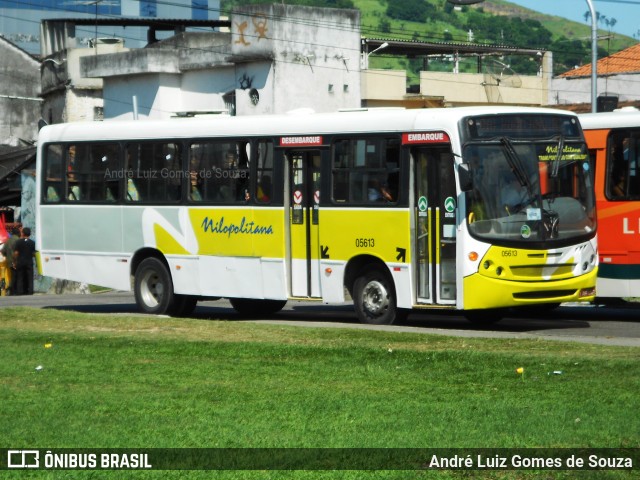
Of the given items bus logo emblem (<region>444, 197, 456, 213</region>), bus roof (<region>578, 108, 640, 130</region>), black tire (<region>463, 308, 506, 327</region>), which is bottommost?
black tire (<region>463, 308, 506, 327</region>)

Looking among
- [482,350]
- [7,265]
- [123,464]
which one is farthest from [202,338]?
[7,265]

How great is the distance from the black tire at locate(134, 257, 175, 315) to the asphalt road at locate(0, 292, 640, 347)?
0.71 metres

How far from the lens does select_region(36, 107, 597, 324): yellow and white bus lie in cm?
1836

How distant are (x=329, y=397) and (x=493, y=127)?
784 cm

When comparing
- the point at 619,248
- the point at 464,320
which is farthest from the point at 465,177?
the point at 464,320

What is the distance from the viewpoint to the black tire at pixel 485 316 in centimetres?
2033

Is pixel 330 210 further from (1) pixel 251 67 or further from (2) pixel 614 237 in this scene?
(1) pixel 251 67

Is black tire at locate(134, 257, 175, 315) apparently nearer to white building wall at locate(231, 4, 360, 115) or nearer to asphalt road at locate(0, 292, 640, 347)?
asphalt road at locate(0, 292, 640, 347)

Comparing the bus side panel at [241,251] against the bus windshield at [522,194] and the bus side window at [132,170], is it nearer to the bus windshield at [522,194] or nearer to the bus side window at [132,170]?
the bus side window at [132,170]

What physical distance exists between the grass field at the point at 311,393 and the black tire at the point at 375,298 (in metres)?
1.93

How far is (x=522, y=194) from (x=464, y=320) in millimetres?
3975

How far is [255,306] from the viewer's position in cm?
2328

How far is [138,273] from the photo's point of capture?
902 inches

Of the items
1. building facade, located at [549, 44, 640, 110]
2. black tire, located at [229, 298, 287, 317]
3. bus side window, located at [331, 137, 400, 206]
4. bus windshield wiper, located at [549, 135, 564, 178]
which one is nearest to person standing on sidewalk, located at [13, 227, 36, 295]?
black tire, located at [229, 298, 287, 317]
